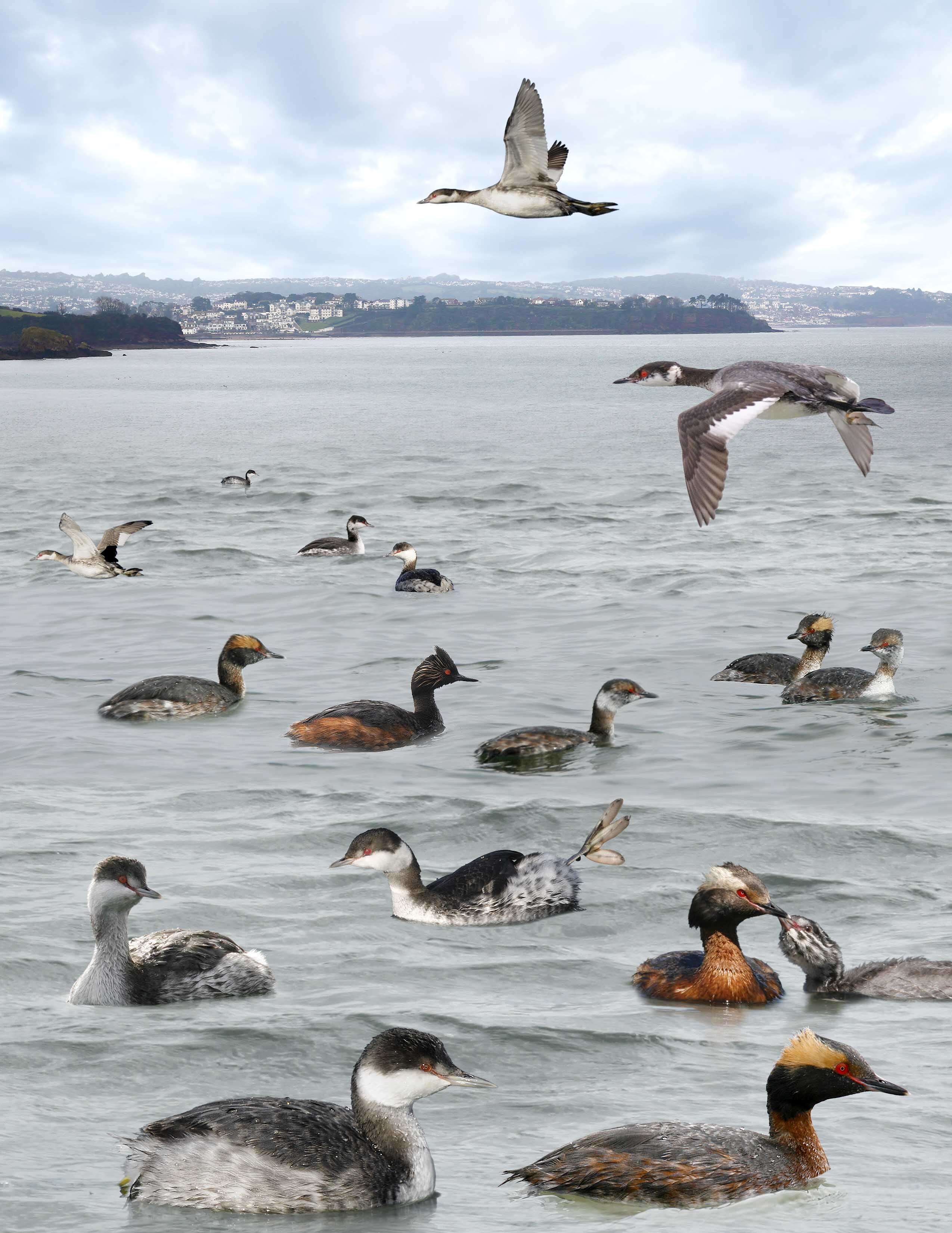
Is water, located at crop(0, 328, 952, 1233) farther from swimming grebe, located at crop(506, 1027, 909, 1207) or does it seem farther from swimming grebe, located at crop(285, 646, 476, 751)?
swimming grebe, located at crop(285, 646, 476, 751)

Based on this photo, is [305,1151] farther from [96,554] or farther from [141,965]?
[96,554]

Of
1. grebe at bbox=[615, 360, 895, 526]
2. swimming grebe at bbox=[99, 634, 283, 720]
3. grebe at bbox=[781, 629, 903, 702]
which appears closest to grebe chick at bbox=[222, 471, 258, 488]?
swimming grebe at bbox=[99, 634, 283, 720]

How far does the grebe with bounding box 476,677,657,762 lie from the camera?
17.2 m

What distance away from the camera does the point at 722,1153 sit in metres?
7.74

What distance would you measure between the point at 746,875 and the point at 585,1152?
373 cm

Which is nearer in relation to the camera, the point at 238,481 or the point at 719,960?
the point at 719,960

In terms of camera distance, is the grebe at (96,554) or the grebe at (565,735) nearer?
the grebe at (565,735)

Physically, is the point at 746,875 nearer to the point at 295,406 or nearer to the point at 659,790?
the point at 659,790

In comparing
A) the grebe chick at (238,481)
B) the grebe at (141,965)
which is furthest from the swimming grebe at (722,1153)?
the grebe chick at (238,481)

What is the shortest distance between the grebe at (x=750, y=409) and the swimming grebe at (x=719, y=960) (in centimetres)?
290

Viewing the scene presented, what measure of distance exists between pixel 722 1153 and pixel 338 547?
89.7 feet

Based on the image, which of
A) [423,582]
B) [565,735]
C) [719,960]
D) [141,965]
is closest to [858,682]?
[565,735]

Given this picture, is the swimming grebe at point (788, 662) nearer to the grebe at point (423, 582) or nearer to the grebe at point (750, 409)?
the grebe at point (423, 582)

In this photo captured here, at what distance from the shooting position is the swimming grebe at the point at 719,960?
1070cm
